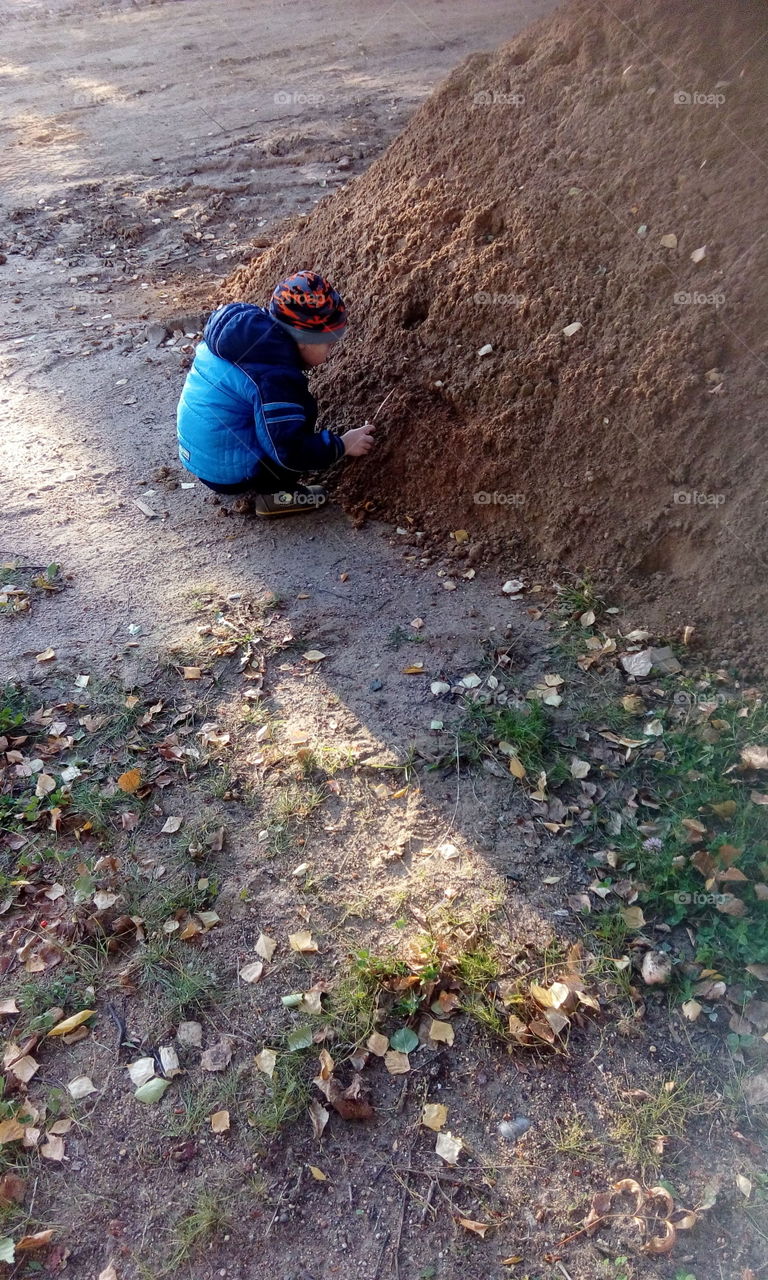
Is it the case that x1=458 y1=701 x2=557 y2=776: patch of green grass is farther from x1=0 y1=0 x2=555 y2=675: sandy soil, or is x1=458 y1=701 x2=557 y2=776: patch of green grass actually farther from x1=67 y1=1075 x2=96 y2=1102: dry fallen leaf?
x1=67 y1=1075 x2=96 y2=1102: dry fallen leaf

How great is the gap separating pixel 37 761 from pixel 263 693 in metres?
0.91

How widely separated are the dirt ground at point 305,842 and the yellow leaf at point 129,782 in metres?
0.10

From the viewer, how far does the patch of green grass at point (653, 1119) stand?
86.3 inches

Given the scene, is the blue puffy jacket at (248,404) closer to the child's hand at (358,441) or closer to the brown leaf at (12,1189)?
the child's hand at (358,441)

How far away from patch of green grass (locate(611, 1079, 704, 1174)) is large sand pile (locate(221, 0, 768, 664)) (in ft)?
5.51

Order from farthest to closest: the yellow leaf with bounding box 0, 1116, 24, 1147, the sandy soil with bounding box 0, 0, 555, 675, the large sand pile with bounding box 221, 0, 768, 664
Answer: the sandy soil with bounding box 0, 0, 555, 675, the large sand pile with bounding box 221, 0, 768, 664, the yellow leaf with bounding box 0, 1116, 24, 1147

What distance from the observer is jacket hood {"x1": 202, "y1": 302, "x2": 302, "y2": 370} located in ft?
12.4

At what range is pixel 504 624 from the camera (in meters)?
3.65

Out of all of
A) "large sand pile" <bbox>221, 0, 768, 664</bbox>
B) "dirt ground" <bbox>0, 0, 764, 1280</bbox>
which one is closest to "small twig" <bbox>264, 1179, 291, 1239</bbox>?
"dirt ground" <bbox>0, 0, 764, 1280</bbox>

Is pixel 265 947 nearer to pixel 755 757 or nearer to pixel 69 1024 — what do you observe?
pixel 69 1024

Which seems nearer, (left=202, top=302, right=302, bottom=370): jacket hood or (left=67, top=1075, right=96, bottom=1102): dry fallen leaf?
(left=67, top=1075, right=96, bottom=1102): dry fallen leaf

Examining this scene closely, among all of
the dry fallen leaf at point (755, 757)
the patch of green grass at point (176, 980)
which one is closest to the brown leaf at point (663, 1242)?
the patch of green grass at point (176, 980)

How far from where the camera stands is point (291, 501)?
4391 millimetres

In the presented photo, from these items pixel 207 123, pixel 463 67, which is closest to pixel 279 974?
pixel 463 67
